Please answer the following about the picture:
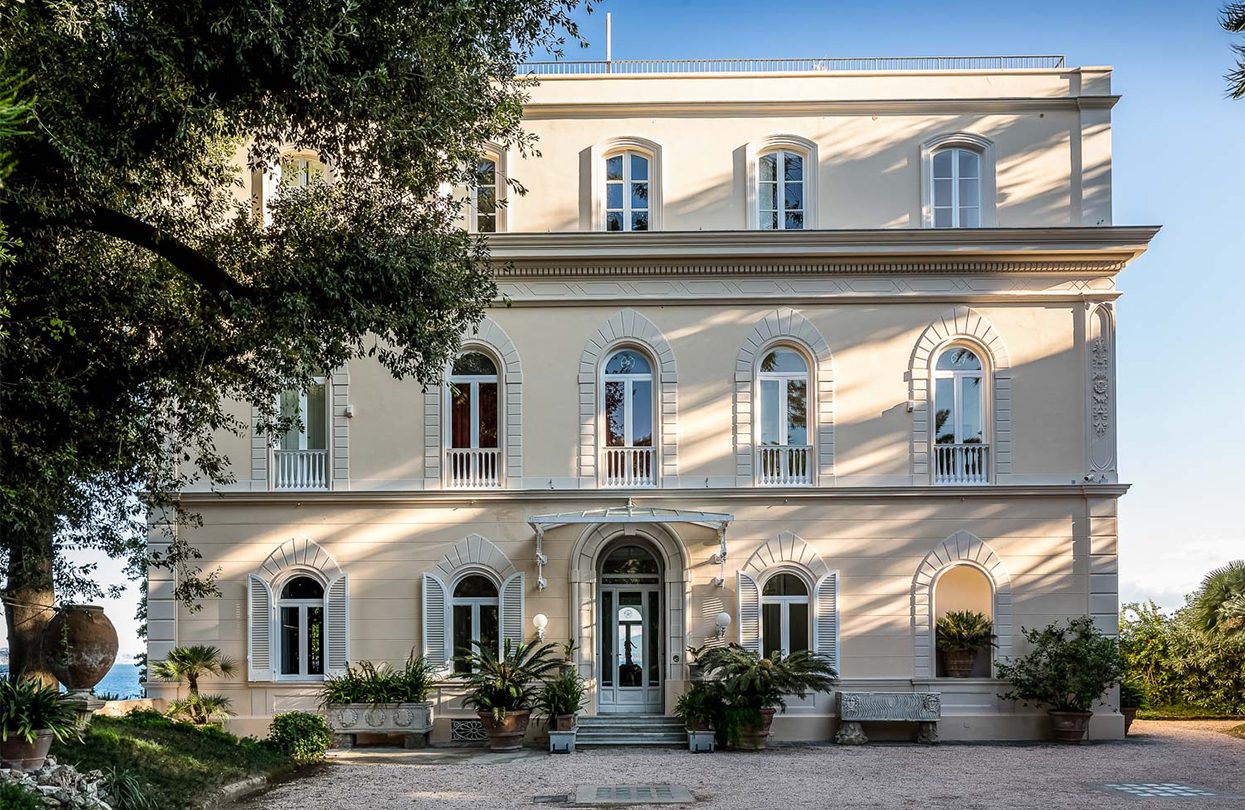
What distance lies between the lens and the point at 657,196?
854 inches

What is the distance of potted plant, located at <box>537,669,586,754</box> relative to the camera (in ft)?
62.6

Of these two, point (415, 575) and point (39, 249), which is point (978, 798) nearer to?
point (415, 575)

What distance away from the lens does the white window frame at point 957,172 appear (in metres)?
21.5

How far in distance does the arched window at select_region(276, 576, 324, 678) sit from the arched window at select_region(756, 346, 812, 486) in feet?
25.7

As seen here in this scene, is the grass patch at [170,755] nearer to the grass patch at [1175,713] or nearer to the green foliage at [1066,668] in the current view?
the green foliage at [1066,668]

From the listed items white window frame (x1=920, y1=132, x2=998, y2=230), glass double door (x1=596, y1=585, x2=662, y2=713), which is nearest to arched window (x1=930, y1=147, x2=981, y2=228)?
white window frame (x1=920, y1=132, x2=998, y2=230)

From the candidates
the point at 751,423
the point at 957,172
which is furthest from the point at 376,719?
the point at 957,172

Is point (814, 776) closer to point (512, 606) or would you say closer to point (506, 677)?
point (506, 677)

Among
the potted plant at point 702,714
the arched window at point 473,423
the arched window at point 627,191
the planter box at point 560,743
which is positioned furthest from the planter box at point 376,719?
the arched window at point 627,191

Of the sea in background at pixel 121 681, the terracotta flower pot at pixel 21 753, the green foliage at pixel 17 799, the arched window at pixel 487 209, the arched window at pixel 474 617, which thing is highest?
the arched window at pixel 487 209

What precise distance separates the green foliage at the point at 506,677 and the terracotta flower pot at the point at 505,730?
9 cm

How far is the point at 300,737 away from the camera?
17.3 metres

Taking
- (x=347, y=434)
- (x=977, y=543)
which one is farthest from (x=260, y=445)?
(x=977, y=543)

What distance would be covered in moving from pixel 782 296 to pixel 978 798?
9.69m
